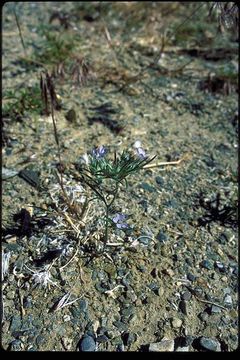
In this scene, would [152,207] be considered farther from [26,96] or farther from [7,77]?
[7,77]

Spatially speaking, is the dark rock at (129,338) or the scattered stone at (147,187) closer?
the dark rock at (129,338)

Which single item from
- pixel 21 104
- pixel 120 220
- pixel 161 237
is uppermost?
pixel 21 104

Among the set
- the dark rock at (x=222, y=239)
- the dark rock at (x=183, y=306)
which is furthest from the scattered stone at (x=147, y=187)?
the dark rock at (x=183, y=306)

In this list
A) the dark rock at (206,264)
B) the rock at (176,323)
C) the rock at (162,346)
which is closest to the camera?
the rock at (162,346)

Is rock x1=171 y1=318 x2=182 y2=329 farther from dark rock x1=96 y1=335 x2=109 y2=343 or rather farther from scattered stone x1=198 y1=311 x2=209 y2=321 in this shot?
dark rock x1=96 y1=335 x2=109 y2=343

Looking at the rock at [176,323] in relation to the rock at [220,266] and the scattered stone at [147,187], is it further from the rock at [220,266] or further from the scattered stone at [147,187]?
the scattered stone at [147,187]

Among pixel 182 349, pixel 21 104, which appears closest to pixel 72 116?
pixel 21 104

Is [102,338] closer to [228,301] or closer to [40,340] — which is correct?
[40,340]
